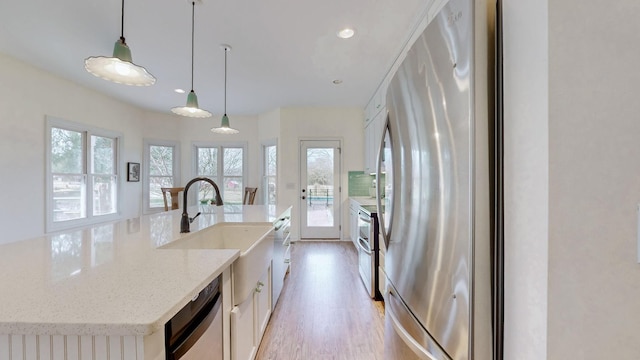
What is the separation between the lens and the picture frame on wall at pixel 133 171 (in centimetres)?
478

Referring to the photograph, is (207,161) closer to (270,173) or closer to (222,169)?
(222,169)

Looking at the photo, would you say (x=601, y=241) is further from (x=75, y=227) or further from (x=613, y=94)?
(x=75, y=227)

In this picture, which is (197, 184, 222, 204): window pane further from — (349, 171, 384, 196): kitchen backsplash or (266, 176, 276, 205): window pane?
(349, 171, 384, 196): kitchen backsplash

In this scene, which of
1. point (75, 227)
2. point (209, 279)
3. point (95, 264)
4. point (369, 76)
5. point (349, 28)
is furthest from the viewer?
point (75, 227)

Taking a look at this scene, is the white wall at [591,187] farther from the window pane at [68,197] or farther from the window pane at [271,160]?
the window pane at [68,197]

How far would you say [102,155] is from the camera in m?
4.32

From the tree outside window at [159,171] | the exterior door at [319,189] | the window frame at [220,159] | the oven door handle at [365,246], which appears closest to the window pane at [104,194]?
the tree outside window at [159,171]

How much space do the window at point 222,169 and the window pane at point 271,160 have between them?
601mm

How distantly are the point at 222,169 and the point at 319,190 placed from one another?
2.31 metres

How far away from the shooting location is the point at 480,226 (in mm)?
690

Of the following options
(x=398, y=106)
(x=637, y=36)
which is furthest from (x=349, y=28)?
(x=637, y=36)

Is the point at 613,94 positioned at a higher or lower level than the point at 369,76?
lower

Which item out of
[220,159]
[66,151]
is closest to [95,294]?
[66,151]

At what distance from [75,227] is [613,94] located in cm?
540
